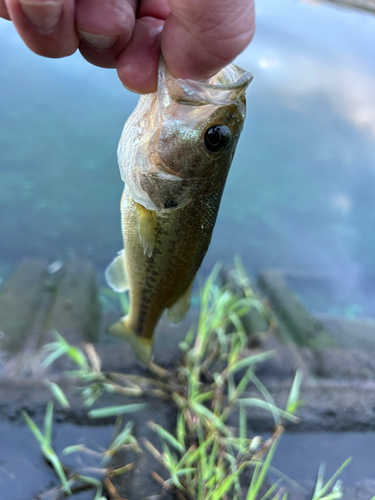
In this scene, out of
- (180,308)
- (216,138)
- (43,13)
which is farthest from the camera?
(180,308)

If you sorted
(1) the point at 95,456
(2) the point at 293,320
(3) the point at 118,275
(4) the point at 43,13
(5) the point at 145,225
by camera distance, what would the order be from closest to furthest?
(4) the point at 43,13
(5) the point at 145,225
(3) the point at 118,275
(1) the point at 95,456
(2) the point at 293,320

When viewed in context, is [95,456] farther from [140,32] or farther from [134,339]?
[140,32]

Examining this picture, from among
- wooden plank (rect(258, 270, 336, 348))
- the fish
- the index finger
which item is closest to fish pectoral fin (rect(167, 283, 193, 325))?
the fish

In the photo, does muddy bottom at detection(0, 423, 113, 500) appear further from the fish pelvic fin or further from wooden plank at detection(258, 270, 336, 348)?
wooden plank at detection(258, 270, 336, 348)

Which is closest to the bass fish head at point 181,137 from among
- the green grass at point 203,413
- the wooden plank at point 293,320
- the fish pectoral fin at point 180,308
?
the fish pectoral fin at point 180,308

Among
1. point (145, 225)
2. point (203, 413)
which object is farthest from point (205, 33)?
point (203, 413)

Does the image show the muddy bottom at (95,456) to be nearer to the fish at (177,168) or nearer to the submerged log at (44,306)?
the submerged log at (44,306)

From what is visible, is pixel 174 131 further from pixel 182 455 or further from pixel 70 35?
pixel 182 455
